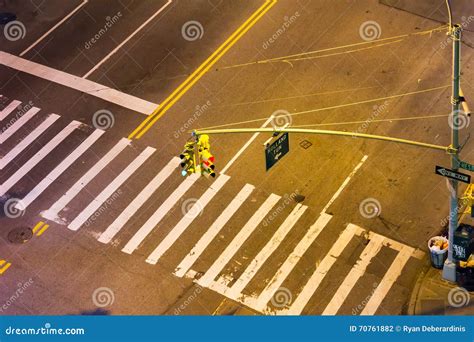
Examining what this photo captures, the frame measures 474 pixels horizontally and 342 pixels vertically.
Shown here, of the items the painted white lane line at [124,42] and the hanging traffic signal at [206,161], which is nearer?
the hanging traffic signal at [206,161]

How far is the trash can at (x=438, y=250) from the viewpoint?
31188mm

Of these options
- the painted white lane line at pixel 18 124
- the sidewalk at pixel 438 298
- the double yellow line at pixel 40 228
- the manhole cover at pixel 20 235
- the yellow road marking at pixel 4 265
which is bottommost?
the yellow road marking at pixel 4 265

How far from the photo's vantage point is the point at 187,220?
34000 millimetres

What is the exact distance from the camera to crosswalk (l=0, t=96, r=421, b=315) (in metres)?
31.8

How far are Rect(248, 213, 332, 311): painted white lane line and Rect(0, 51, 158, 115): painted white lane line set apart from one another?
846cm

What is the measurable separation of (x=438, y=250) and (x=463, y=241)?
1494 millimetres

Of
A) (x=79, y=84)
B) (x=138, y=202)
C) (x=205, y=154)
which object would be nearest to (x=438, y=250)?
(x=205, y=154)

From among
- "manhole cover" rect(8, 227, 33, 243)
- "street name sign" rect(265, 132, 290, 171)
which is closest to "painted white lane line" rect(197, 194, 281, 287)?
"street name sign" rect(265, 132, 290, 171)

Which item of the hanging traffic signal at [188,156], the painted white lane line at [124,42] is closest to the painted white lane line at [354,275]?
the hanging traffic signal at [188,156]

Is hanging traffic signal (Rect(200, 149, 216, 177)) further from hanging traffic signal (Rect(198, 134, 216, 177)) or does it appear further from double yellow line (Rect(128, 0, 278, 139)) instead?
double yellow line (Rect(128, 0, 278, 139))

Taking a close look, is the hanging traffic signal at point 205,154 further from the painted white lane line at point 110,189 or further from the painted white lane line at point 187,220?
the painted white lane line at point 110,189

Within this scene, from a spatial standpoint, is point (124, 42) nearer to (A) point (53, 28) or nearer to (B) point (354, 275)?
(A) point (53, 28)

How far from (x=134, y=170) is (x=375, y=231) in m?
8.73

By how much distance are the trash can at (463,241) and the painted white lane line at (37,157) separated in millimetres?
15075
